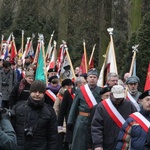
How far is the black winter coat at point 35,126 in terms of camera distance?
25.7 feet

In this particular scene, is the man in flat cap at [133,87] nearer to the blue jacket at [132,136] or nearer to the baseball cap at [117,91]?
the baseball cap at [117,91]

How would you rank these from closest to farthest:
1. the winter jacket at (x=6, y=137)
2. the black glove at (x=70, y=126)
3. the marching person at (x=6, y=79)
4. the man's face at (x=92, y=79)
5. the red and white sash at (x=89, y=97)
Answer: the winter jacket at (x=6, y=137) → the red and white sash at (x=89, y=97) → the man's face at (x=92, y=79) → the black glove at (x=70, y=126) → the marching person at (x=6, y=79)

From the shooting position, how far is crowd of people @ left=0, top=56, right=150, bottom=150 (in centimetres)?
765

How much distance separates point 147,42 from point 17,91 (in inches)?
264

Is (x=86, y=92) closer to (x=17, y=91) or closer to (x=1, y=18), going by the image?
(x=17, y=91)

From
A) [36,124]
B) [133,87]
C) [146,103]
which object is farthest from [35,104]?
[133,87]

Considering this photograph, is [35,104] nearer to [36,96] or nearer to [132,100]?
[36,96]

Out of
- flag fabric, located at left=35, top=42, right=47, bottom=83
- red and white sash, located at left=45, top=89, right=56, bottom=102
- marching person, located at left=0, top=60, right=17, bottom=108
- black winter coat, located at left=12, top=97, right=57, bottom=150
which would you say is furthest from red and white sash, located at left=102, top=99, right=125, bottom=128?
marching person, located at left=0, top=60, right=17, bottom=108

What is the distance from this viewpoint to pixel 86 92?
10367 mm

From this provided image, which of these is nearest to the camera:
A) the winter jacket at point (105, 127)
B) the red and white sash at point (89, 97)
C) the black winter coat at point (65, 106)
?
the winter jacket at point (105, 127)

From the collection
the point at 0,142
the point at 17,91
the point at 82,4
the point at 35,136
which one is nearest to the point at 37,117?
the point at 35,136

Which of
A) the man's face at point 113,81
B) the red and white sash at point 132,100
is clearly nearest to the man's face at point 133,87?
the red and white sash at point 132,100

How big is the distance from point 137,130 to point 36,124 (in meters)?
1.29

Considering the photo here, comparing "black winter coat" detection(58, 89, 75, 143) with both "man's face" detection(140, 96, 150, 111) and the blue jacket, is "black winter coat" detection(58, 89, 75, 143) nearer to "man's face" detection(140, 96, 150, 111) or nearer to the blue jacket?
the blue jacket
